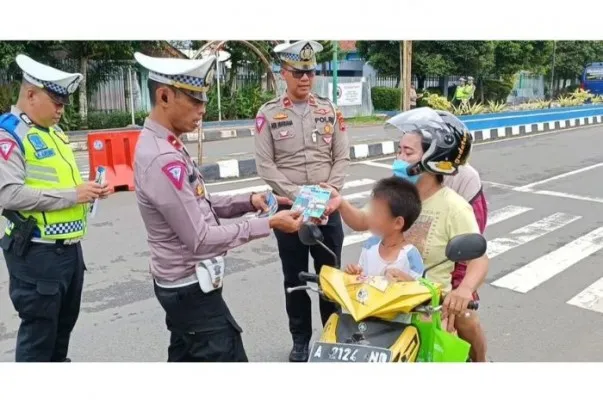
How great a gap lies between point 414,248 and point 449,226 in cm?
18

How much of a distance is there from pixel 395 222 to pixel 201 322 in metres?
0.87

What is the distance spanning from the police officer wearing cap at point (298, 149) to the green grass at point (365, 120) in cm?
1647

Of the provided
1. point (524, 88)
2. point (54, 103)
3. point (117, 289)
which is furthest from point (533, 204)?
point (524, 88)

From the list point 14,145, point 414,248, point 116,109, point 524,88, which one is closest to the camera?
point 414,248

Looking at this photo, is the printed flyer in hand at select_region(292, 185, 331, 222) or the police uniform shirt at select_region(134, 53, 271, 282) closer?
the police uniform shirt at select_region(134, 53, 271, 282)

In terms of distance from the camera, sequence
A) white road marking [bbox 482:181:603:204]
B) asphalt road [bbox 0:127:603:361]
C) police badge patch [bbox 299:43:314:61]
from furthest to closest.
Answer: white road marking [bbox 482:181:603:204], asphalt road [bbox 0:127:603:361], police badge patch [bbox 299:43:314:61]

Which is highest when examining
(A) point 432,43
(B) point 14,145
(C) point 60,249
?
(A) point 432,43

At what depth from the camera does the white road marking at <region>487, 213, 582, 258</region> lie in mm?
5816

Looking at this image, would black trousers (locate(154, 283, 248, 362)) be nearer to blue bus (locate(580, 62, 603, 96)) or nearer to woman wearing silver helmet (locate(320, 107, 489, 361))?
woman wearing silver helmet (locate(320, 107, 489, 361))

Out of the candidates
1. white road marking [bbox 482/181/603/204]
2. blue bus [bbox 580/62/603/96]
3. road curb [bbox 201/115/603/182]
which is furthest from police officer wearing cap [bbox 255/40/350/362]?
blue bus [bbox 580/62/603/96]

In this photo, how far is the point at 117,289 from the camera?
4699 mm

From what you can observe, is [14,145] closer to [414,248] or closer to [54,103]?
[54,103]

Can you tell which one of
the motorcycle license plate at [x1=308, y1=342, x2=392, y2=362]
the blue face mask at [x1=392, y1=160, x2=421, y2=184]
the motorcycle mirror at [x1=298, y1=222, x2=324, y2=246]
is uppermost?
the blue face mask at [x1=392, y1=160, x2=421, y2=184]

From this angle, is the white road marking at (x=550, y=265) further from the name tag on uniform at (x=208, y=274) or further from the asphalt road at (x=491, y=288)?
→ the name tag on uniform at (x=208, y=274)
